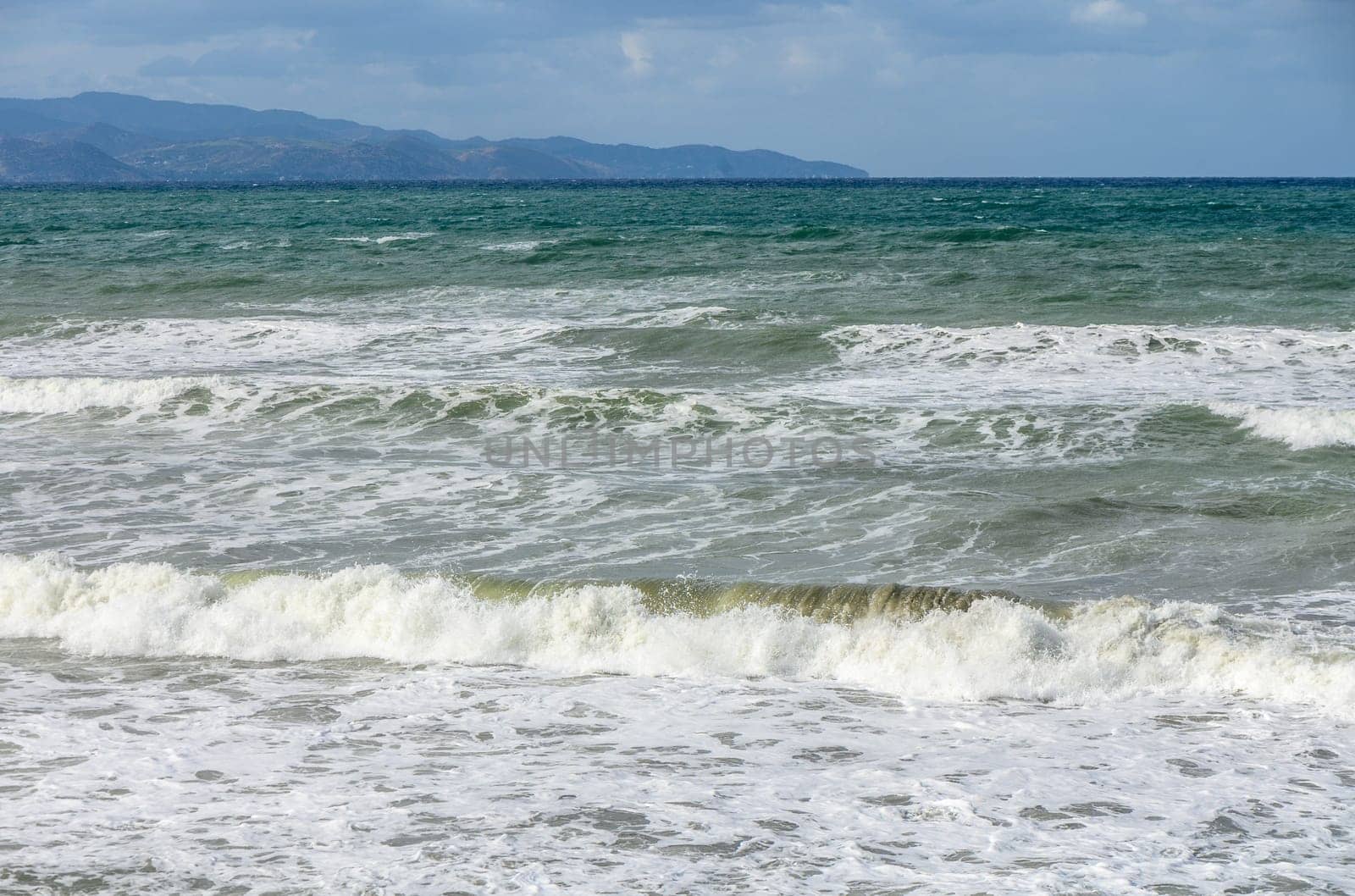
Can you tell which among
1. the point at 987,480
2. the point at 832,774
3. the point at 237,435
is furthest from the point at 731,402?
the point at 832,774

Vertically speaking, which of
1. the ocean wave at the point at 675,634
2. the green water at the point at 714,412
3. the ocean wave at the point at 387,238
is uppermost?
the ocean wave at the point at 387,238

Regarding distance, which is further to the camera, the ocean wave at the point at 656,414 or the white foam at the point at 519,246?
the white foam at the point at 519,246

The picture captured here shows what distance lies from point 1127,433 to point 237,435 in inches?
379

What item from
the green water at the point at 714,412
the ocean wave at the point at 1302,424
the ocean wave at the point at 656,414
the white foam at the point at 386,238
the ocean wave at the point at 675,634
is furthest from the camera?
the white foam at the point at 386,238

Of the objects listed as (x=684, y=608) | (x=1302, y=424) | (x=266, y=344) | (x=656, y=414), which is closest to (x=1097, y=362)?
(x=1302, y=424)

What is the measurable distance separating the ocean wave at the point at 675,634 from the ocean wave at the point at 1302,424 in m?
6.46

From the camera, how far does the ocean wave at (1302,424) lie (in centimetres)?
1365

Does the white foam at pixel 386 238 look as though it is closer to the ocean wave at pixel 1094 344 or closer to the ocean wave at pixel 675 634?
the ocean wave at pixel 1094 344

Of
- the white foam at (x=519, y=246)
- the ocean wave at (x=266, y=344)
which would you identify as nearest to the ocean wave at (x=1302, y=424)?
the ocean wave at (x=266, y=344)

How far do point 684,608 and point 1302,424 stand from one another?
335 inches

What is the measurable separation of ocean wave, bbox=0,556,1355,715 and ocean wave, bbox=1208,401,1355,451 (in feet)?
21.2

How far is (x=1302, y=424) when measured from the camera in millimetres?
13992

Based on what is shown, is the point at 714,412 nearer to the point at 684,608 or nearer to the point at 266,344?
the point at 684,608

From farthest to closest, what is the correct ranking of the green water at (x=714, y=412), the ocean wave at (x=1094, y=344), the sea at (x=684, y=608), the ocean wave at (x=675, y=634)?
the ocean wave at (x=1094, y=344) < the green water at (x=714, y=412) < the ocean wave at (x=675, y=634) < the sea at (x=684, y=608)
